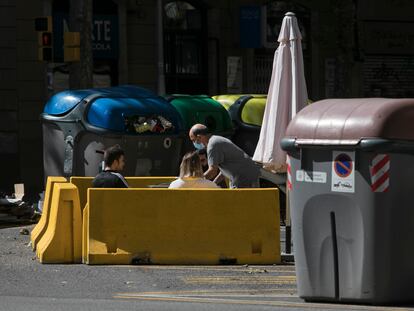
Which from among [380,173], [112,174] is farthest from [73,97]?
[380,173]

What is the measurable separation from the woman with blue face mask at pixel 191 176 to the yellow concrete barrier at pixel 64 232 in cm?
103

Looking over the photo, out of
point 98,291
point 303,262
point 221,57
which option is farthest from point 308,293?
point 221,57

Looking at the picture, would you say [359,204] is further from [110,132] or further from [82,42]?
[82,42]

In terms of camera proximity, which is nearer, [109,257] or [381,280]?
[381,280]

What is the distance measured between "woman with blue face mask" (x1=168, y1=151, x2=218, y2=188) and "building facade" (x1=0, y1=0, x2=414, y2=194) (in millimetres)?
13236

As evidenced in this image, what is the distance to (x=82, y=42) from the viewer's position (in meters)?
24.2

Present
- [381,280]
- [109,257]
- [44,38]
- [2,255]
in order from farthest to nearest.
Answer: [44,38] → [2,255] → [109,257] → [381,280]

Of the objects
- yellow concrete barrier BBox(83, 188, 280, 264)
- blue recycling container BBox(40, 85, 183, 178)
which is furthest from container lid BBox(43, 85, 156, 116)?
yellow concrete barrier BBox(83, 188, 280, 264)

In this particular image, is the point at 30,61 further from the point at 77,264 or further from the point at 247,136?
the point at 77,264

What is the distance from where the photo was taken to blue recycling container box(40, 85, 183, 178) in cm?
1777

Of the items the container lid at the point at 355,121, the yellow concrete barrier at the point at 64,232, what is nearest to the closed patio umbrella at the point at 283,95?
the yellow concrete barrier at the point at 64,232

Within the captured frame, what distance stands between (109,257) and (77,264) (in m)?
0.42

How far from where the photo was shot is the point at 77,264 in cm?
A: 1283

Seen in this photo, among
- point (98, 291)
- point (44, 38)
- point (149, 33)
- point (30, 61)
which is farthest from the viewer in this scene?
point (149, 33)
